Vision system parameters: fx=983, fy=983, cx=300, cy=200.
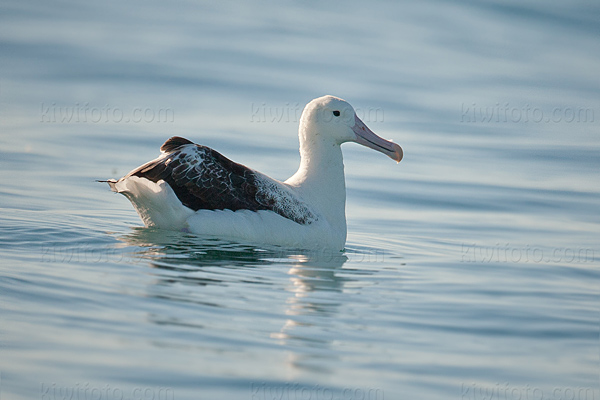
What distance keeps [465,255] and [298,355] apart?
5.01 m

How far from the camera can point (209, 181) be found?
420 inches

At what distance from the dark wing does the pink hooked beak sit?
68.9 inches

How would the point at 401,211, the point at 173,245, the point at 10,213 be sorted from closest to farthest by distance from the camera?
1. the point at 173,245
2. the point at 10,213
3. the point at 401,211

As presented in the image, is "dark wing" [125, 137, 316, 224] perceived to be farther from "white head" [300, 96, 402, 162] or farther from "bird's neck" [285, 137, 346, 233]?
"white head" [300, 96, 402, 162]

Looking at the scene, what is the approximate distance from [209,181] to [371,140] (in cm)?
260

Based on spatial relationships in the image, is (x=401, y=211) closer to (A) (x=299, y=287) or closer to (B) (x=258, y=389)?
(A) (x=299, y=287)

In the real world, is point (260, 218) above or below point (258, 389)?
above

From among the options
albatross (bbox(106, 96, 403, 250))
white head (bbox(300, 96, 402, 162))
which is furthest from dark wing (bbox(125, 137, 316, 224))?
white head (bbox(300, 96, 402, 162))

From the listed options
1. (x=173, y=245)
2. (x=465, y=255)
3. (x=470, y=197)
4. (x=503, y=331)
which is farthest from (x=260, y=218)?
(x=470, y=197)

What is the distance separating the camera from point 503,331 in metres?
8.03

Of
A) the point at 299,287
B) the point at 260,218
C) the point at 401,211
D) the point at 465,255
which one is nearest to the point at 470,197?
the point at 401,211

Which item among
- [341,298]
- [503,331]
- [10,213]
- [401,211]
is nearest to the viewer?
[503,331]

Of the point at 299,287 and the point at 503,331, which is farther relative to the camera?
the point at 299,287

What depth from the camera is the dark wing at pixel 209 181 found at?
10.6 m
